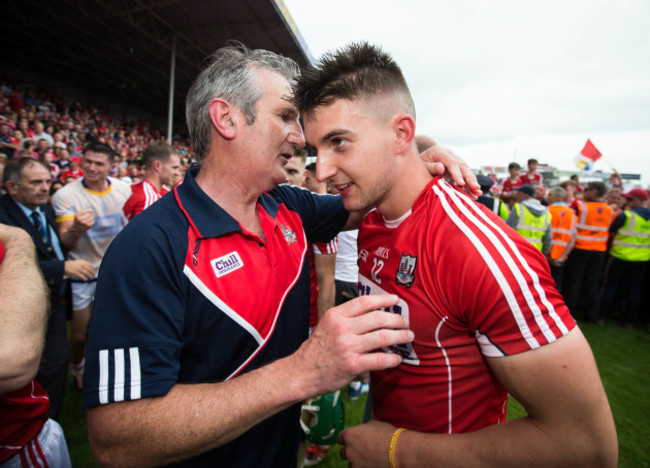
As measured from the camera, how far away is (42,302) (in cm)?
121

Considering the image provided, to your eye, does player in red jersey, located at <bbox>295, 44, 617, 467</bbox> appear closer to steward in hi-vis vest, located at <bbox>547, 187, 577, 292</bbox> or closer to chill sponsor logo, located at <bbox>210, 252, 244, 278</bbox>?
chill sponsor logo, located at <bbox>210, 252, 244, 278</bbox>

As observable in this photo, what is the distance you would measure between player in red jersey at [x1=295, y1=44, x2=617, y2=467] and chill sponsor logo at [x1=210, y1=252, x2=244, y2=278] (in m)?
0.56

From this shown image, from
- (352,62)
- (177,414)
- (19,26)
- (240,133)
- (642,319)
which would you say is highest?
(19,26)

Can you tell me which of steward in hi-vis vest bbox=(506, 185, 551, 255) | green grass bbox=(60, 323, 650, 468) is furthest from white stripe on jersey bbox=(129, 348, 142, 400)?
steward in hi-vis vest bbox=(506, 185, 551, 255)

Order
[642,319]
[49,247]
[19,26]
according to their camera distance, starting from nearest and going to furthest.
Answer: [49,247] → [642,319] → [19,26]

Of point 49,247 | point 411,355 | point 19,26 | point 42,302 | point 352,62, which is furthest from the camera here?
point 19,26

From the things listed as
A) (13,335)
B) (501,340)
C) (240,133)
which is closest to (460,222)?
(501,340)

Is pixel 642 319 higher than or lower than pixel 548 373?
lower

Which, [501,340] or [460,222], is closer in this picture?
[501,340]

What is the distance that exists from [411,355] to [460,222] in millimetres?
600

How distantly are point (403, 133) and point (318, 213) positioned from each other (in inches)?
A: 33.4

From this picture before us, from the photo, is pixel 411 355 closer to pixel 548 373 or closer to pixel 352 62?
pixel 548 373

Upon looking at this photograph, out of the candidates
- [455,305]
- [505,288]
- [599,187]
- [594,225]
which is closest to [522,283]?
[505,288]

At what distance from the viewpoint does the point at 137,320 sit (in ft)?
3.37
